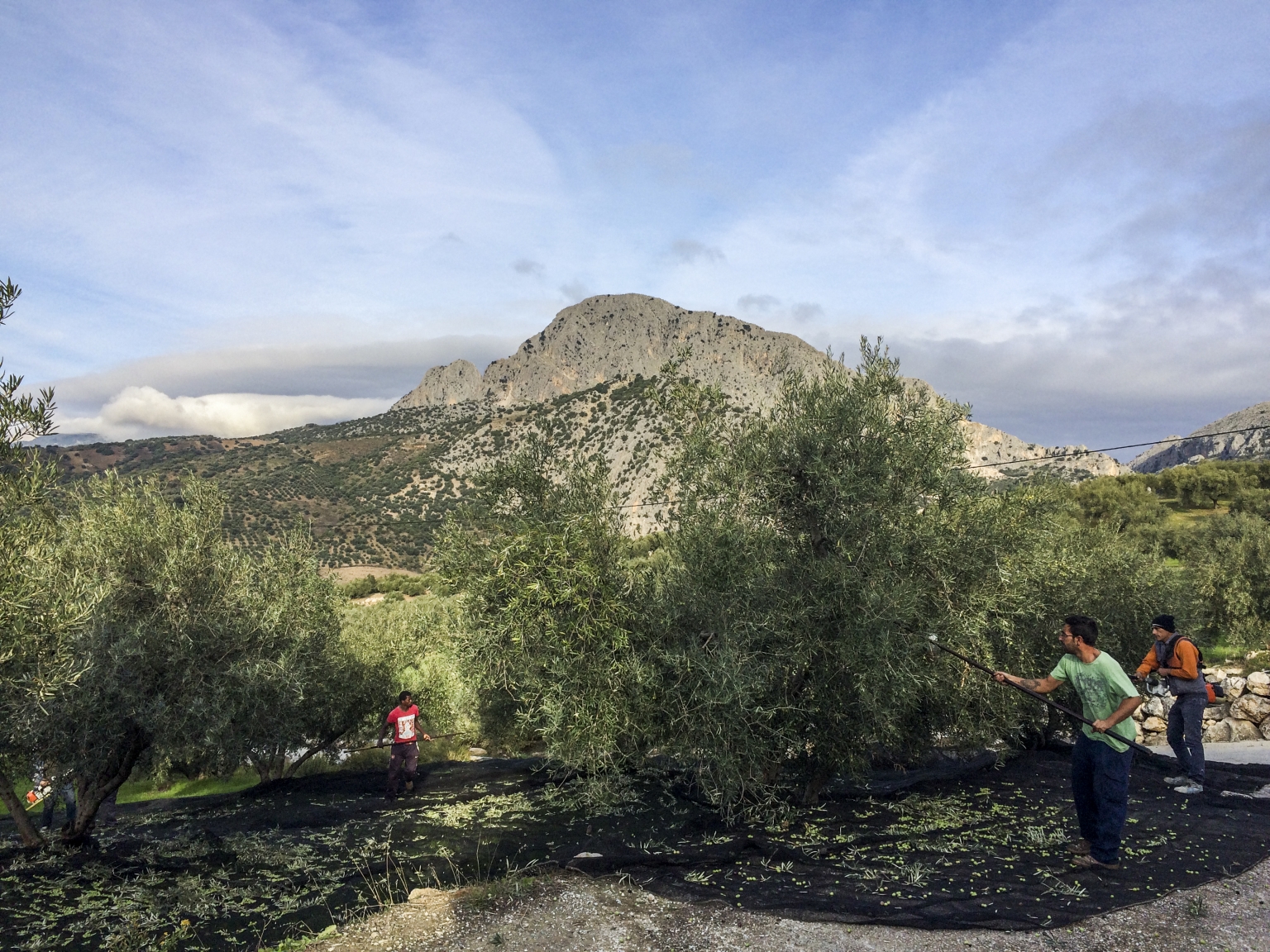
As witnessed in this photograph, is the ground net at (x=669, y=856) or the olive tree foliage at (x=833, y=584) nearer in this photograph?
the ground net at (x=669, y=856)

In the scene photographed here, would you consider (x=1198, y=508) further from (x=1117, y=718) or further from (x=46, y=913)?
(x=46, y=913)

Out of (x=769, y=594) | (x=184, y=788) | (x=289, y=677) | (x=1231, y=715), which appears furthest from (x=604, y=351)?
(x=769, y=594)

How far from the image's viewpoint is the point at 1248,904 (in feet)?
21.5

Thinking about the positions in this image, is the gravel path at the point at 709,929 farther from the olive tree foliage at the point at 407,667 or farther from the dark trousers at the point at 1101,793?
the olive tree foliage at the point at 407,667

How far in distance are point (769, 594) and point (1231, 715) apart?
1463 centimetres

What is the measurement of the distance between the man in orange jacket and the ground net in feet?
1.20

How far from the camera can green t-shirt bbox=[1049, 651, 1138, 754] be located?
7.08m

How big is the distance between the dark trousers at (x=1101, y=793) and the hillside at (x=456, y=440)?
3676cm

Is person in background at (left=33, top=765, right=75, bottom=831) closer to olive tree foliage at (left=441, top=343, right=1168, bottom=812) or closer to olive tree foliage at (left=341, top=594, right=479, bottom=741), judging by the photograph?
olive tree foliage at (left=341, top=594, right=479, bottom=741)

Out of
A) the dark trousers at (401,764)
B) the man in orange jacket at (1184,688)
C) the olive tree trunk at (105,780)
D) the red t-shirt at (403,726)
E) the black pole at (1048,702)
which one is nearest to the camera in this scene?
the black pole at (1048,702)

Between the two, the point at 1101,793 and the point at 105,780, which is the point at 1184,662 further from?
the point at 105,780

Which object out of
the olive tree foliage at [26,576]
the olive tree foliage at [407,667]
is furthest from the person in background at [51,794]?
the olive tree foliage at [407,667]

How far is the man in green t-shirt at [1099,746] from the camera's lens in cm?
706

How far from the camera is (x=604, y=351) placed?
4747 inches
